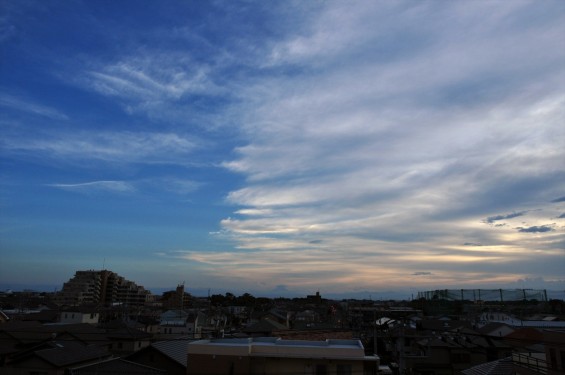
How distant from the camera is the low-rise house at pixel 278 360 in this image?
21750 mm

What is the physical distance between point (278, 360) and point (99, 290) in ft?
449

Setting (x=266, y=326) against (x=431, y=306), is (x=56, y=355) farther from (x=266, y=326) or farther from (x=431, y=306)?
(x=431, y=306)

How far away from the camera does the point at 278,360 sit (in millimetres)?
22031

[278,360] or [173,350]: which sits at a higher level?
[278,360]

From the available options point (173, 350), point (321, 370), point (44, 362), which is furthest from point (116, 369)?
point (321, 370)

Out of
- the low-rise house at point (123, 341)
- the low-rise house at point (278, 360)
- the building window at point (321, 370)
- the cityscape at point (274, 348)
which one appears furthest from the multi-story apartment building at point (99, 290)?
the building window at point (321, 370)

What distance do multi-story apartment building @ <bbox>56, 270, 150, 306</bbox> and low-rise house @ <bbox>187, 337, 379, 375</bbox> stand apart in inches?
4772

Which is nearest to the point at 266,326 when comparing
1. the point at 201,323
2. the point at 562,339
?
the point at 201,323

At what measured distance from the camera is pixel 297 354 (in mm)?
21938

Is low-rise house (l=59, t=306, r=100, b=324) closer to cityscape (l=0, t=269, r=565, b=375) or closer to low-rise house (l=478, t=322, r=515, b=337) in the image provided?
cityscape (l=0, t=269, r=565, b=375)

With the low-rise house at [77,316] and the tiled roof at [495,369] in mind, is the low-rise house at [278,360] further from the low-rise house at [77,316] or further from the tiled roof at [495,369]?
the low-rise house at [77,316]

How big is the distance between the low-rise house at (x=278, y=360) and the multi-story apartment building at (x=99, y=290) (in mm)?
121219

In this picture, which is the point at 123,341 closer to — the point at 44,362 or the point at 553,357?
the point at 44,362

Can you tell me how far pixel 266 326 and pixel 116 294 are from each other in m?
115
